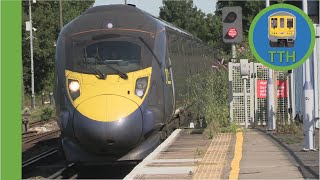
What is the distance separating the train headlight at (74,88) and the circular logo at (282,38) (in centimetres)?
420

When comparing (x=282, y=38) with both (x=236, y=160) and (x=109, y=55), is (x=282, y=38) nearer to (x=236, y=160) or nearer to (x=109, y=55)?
(x=236, y=160)

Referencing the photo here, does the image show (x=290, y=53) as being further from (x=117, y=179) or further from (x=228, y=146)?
(x=117, y=179)

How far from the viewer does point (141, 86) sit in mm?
11555

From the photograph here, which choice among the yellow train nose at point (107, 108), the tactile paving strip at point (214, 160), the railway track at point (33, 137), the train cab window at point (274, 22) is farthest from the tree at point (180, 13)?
the train cab window at point (274, 22)

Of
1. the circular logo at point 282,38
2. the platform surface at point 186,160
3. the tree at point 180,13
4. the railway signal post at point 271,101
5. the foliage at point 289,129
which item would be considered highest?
the tree at point 180,13

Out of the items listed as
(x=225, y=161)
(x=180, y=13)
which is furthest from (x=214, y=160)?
(x=180, y=13)

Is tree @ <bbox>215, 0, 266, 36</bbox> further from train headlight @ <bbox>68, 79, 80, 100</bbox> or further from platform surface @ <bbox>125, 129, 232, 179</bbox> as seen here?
train headlight @ <bbox>68, 79, 80, 100</bbox>

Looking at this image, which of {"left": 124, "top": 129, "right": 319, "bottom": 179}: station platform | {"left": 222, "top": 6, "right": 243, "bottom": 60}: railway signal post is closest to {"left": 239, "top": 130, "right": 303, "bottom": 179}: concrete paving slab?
{"left": 124, "top": 129, "right": 319, "bottom": 179}: station platform

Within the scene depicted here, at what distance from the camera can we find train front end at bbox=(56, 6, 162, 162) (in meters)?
10.9

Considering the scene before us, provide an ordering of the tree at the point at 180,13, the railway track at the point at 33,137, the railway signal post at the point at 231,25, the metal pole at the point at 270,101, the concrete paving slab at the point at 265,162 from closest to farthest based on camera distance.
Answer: the concrete paving slab at the point at 265,162 → the railway signal post at the point at 231,25 → the metal pole at the point at 270,101 → the railway track at the point at 33,137 → the tree at the point at 180,13

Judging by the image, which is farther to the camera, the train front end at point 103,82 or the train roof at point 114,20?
the train roof at point 114,20

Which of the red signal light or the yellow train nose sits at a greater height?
the red signal light

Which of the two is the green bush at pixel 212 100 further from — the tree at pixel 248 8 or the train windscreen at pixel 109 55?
the tree at pixel 248 8

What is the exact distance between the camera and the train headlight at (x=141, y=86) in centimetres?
1141
